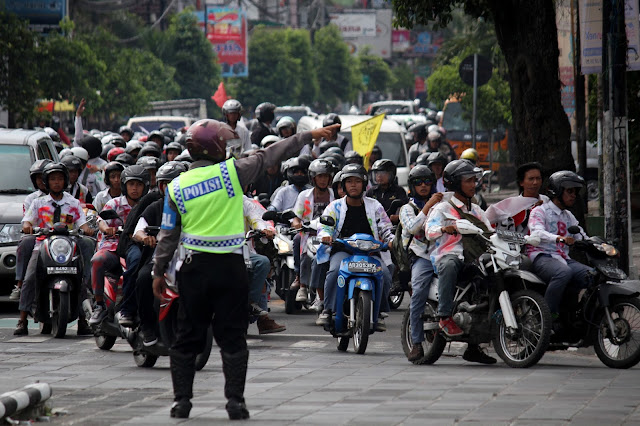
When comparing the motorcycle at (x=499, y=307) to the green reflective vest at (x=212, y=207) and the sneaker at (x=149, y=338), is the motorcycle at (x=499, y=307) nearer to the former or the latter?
the sneaker at (x=149, y=338)

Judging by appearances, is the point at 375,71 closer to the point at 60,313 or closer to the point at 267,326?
the point at 267,326

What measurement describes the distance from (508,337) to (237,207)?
325cm

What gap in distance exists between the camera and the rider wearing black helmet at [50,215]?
13.0 meters

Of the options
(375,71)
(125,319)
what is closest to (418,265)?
(125,319)

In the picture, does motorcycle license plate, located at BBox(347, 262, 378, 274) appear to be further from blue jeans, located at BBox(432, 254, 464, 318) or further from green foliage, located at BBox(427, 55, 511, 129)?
green foliage, located at BBox(427, 55, 511, 129)

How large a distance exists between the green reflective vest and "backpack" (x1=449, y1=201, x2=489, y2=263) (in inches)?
123

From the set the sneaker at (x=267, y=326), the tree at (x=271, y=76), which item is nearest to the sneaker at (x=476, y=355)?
the sneaker at (x=267, y=326)

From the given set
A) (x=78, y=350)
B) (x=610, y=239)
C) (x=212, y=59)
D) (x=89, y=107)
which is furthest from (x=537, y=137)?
(x=212, y=59)

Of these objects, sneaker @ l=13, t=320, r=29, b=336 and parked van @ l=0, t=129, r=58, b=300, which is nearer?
sneaker @ l=13, t=320, r=29, b=336

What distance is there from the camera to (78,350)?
38.9ft

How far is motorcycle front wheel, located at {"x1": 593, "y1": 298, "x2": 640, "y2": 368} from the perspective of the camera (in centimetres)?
1009

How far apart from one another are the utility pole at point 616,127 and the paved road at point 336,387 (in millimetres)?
1402

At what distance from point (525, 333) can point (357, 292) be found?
5.81 ft

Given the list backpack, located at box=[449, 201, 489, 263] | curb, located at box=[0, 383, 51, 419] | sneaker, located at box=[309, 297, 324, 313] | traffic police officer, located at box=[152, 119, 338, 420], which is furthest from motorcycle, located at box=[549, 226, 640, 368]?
curb, located at box=[0, 383, 51, 419]
